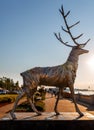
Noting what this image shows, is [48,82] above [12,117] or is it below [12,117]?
above

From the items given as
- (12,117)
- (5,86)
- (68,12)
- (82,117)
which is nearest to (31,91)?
(12,117)

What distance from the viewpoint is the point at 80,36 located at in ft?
40.8

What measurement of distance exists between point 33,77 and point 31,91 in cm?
58
